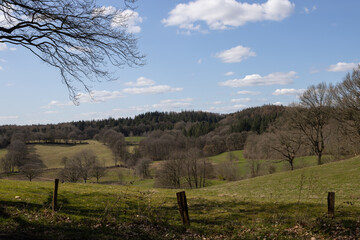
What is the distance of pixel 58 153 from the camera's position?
105 metres

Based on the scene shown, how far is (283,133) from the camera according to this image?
42906 mm

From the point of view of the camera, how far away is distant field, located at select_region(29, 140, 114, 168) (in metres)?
93.8

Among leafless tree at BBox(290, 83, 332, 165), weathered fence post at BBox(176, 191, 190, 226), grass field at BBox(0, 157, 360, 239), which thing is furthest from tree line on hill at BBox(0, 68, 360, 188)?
weathered fence post at BBox(176, 191, 190, 226)

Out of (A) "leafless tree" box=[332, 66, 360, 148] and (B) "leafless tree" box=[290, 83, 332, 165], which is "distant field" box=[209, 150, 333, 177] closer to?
(B) "leafless tree" box=[290, 83, 332, 165]

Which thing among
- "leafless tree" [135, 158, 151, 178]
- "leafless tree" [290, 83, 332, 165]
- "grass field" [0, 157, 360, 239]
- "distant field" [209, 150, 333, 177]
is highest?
"leafless tree" [290, 83, 332, 165]

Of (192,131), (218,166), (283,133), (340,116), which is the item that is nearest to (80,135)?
(192,131)

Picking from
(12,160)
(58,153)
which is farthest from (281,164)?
(58,153)

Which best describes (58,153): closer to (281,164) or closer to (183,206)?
(281,164)

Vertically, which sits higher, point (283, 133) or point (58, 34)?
point (58, 34)

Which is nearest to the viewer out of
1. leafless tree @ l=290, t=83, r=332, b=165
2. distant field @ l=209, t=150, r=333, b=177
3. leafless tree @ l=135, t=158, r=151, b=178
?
leafless tree @ l=290, t=83, r=332, b=165

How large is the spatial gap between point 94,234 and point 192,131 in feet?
427

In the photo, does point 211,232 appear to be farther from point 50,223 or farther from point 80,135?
point 80,135

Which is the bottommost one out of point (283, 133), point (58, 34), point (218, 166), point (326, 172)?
point (218, 166)

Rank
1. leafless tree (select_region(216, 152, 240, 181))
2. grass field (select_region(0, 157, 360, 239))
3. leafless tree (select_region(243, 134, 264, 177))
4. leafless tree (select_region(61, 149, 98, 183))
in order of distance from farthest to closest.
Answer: leafless tree (select_region(216, 152, 240, 181)) < leafless tree (select_region(61, 149, 98, 183)) < leafless tree (select_region(243, 134, 264, 177)) < grass field (select_region(0, 157, 360, 239))
